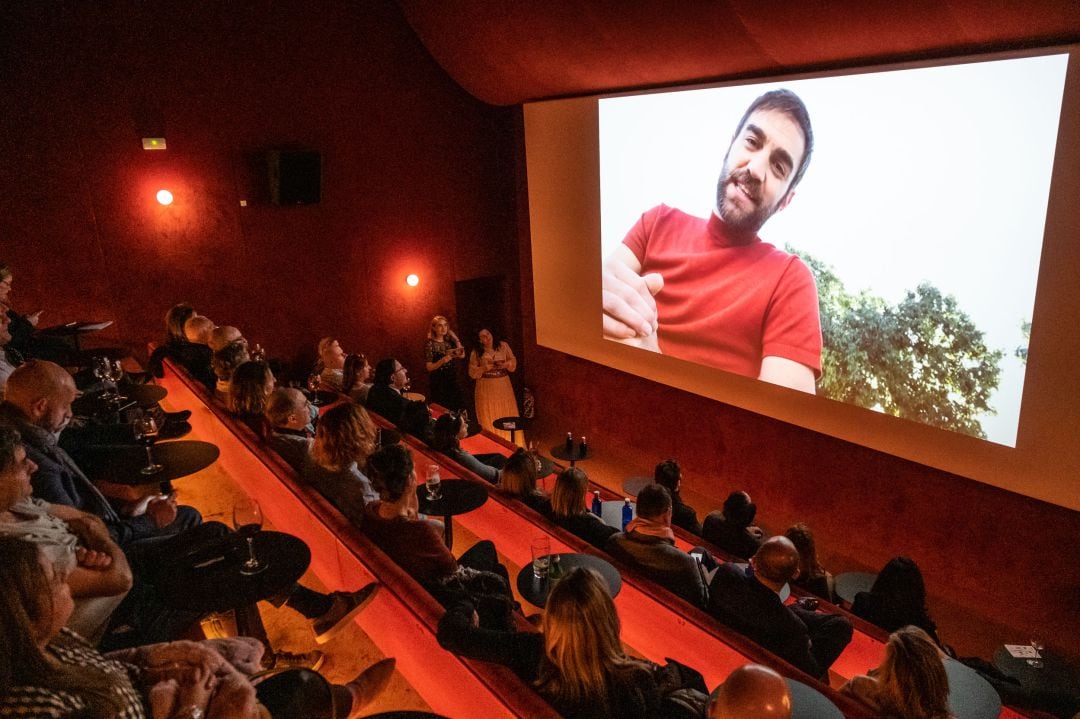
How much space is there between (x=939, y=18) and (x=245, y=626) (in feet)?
14.7

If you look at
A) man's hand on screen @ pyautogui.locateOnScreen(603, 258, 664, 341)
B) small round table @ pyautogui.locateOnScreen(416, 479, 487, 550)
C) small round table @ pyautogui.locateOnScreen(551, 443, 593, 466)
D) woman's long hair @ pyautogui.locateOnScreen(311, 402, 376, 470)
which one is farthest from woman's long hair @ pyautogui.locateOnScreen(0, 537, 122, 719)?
man's hand on screen @ pyautogui.locateOnScreen(603, 258, 664, 341)

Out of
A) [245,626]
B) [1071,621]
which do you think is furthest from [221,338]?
[1071,621]

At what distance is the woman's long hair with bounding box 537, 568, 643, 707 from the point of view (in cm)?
184

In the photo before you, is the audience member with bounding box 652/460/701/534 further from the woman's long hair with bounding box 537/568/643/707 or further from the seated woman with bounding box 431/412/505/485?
the woman's long hair with bounding box 537/568/643/707

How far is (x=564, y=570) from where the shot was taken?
8.96 ft

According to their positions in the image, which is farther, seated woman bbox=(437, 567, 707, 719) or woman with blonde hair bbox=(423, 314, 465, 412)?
woman with blonde hair bbox=(423, 314, 465, 412)

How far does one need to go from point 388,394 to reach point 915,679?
145 inches

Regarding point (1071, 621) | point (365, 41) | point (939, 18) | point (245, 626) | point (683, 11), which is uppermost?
point (365, 41)

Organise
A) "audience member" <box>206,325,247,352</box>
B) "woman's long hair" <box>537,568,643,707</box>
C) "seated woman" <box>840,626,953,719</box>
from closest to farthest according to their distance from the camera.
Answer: "woman's long hair" <box>537,568,643,707</box> → "seated woman" <box>840,626,953,719</box> → "audience member" <box>206,325,247,352</box>

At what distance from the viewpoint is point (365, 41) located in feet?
20.9

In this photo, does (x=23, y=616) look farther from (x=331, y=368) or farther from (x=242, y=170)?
(x=242, y=170)

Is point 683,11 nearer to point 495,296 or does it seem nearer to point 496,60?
point 496,60

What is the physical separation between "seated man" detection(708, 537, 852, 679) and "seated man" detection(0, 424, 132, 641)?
219 cm

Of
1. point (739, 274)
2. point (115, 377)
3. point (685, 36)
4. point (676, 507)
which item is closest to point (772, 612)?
point (676, 507)
